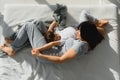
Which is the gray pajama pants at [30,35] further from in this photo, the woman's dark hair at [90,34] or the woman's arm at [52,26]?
the woman's dark hair at [90,34]

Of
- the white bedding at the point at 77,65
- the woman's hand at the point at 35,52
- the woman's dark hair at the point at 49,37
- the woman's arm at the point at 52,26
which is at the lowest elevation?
the white bedding at the point at 77,65

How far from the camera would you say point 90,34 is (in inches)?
100.0

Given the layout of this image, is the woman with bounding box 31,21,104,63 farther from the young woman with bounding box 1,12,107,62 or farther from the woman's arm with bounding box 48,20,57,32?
the woman's arm with bounding box 48,20,57,32

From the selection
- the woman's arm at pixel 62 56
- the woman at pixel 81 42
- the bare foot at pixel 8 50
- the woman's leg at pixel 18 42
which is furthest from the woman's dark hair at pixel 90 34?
the bare foot at pixel 8 50

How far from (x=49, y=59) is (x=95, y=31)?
431mm

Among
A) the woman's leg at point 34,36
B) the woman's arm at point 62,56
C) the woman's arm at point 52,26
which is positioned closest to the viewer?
the woman's arm at point 62,56

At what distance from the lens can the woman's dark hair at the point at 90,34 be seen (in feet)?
Answer: 8.25

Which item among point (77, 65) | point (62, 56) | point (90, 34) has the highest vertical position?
point (90, 34)

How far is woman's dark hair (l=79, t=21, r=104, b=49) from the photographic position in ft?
8.25

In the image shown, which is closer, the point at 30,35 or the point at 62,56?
the point at 62,56

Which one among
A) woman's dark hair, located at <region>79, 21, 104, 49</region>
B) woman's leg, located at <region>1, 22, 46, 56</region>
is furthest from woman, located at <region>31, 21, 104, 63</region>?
woman's leg, located at <region>1, 22, 46, 56</region>

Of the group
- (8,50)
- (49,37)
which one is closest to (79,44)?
(49,37)

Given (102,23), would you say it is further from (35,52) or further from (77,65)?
(35,52)

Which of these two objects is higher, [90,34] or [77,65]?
[90,34]
